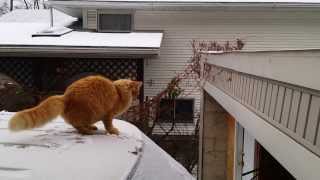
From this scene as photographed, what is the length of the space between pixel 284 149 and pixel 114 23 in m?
11.3

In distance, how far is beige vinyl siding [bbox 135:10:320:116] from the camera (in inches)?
537

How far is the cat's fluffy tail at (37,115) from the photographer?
2.50m

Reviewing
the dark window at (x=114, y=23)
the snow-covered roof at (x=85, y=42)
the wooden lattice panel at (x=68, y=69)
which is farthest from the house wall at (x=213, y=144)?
the dark window at (x=114, y=23)

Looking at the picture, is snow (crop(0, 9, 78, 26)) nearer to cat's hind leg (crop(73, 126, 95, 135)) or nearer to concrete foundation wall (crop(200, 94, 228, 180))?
concrete foundation wall (crop(200, 94, 228, 180))

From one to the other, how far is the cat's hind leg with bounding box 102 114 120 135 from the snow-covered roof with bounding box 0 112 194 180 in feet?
0.17

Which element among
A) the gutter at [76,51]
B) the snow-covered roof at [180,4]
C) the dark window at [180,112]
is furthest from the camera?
the dark window at [180,112]

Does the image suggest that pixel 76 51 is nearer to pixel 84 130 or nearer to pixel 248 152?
pixel 248 152

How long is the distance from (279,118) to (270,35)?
11014 mm

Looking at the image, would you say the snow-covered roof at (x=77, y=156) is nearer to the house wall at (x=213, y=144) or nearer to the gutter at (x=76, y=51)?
the house wall at (x=213, y=144)

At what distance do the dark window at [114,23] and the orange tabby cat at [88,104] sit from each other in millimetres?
10471

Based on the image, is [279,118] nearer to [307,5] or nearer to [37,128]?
[37,128]

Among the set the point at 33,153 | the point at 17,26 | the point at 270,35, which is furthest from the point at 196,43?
the point at 33,153

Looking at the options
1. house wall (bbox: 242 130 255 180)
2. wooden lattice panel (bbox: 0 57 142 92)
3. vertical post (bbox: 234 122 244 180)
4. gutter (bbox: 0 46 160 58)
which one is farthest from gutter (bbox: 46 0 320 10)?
house wall (bbox: 242 130 255 180)

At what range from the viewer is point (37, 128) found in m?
2.75
